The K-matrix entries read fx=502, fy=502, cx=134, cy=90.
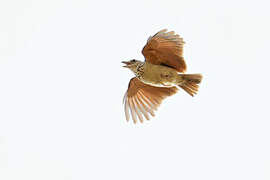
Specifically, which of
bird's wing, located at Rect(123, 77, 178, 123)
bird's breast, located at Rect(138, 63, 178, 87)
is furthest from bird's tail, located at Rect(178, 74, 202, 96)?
bird's wing, located at Rect(123, 77, 178, 123)

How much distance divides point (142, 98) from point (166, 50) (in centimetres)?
123

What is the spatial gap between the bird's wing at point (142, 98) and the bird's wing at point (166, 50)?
64cm

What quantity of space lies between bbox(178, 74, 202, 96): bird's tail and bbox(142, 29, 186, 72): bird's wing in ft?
0.43

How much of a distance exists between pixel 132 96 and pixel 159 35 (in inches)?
58.1

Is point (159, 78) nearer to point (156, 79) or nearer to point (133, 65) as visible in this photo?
point (156, 79)

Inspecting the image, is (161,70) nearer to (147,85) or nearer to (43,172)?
(147,85)

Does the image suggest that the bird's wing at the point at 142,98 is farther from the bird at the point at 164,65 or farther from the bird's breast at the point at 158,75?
the bird's breast at the point at 158,75

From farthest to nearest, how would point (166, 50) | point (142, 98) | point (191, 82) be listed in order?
point (142, 98), point (191, 82), point (166, 50)

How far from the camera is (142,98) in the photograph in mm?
8633

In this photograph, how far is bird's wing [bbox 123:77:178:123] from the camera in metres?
8.45

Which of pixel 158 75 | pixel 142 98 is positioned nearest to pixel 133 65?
pixel 158 75

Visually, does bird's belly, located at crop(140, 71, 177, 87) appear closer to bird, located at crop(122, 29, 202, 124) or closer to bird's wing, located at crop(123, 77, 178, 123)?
bird, located at crop(122, 29, 202, 124)

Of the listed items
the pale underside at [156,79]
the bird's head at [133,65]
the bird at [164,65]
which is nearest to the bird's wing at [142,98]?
the pale underside at [156,79]

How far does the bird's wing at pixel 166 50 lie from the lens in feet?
25.0
